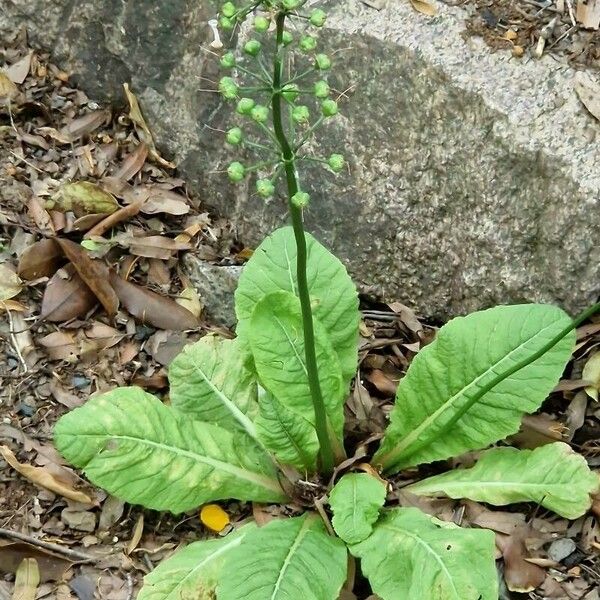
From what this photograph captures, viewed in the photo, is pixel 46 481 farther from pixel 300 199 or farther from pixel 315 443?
pixel 300 199

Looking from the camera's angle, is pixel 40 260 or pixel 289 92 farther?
pixel 40 260

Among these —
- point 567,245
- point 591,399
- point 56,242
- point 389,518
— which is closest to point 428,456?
point 389,518

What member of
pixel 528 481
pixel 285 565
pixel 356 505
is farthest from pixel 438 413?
pixel 285 565

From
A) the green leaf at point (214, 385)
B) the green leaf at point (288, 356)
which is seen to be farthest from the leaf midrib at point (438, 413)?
the green leaf at point (214, 385)

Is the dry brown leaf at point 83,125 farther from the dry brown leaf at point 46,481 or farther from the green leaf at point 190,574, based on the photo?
the green leaf at point 190,574

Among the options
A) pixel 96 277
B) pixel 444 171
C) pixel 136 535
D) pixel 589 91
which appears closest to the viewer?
pixel 136 535

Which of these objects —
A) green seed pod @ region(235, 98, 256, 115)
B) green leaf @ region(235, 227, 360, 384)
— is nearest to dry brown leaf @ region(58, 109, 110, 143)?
green leaf @ region(235, 227, 360, 384)
